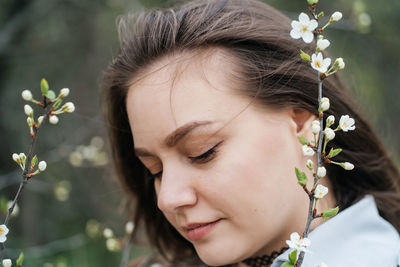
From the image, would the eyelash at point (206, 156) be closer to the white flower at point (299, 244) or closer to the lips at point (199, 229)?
the lips at point (199, 229)

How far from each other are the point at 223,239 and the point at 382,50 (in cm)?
310

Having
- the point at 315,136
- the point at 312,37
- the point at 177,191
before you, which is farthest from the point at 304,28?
the point at 177,191

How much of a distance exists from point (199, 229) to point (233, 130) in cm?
33

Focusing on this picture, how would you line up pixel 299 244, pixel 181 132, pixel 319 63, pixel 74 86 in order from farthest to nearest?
pixel 74 86, pixel 181 132, pixel 319 63, pixel 299 244

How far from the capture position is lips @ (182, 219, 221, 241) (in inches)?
60.4

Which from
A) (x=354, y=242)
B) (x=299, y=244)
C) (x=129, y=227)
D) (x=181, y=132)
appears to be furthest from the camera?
(x=129, y=227)

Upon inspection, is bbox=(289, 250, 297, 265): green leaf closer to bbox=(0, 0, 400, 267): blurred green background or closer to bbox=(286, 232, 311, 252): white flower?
bbox=(286, 232, 311, 252): white flower

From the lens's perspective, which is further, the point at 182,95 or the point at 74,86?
the point at 74,86

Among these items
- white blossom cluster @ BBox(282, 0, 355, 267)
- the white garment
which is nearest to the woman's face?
the white garment

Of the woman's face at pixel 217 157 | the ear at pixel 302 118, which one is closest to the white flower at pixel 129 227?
the woman's face at pixel 217 157

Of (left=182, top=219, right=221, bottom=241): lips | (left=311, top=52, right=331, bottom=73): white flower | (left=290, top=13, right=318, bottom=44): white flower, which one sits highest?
(left=290, top=13, right=318, bottom=44): white flower

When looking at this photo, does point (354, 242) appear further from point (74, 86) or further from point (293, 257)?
point (74, 86)

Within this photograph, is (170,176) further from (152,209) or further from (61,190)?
(61,190)

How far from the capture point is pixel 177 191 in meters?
1.50
